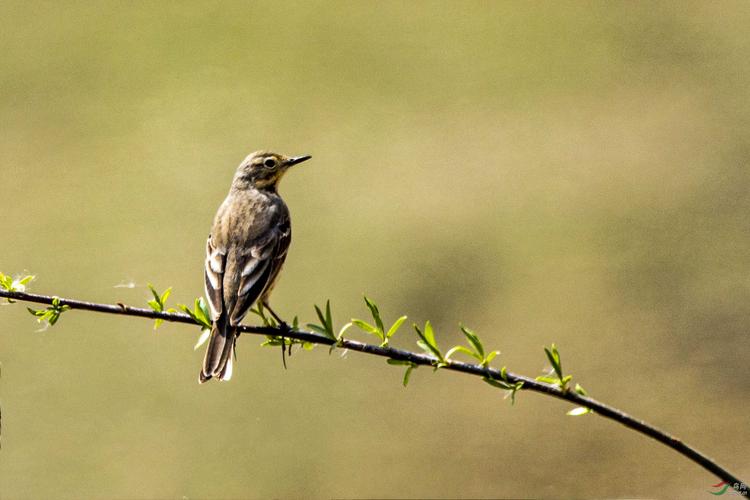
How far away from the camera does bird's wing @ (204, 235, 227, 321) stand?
440cm

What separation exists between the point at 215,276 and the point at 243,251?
0.36m

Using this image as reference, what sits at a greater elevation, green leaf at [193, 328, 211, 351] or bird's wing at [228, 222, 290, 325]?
bird's wing at [228, 222, 290, 325]

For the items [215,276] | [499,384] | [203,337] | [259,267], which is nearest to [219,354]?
[203,337]

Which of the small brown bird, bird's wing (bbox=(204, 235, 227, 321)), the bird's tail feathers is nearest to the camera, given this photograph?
the bird's tail feathers

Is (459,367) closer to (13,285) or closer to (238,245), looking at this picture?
(13,285)

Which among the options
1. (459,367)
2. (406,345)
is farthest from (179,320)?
(406,345)

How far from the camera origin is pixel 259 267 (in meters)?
4.93

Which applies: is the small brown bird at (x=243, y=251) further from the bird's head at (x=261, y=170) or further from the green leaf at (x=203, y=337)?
the green leaf at (x=203, y=337)

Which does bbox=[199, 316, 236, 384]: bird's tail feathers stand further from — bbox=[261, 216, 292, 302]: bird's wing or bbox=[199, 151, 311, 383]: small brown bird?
bbox=[261, 216, 292, 302]: bird's wing

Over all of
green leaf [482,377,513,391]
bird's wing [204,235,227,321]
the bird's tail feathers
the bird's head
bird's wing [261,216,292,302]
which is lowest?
green leaf [482,377,513,391]

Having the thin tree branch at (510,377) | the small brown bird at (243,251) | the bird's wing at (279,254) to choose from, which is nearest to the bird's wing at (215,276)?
the small brown bird at (243,251)

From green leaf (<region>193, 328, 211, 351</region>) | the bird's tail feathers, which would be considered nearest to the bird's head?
the bird's tail feathers

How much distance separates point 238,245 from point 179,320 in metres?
2.16

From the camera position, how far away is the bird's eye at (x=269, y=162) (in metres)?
6.48
